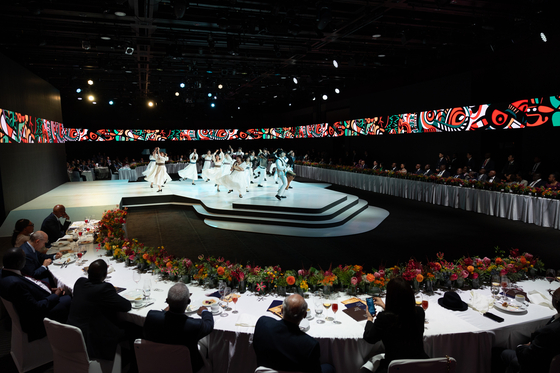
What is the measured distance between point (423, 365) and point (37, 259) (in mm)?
4300

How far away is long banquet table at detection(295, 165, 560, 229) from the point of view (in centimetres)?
800

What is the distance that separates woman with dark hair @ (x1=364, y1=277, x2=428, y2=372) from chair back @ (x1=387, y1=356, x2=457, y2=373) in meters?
0.16

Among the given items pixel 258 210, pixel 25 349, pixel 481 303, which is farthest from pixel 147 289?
pixel 258 210

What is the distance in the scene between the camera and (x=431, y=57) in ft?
39.9

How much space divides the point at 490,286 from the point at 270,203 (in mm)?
6415

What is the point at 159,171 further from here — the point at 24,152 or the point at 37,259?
the point at 37,259

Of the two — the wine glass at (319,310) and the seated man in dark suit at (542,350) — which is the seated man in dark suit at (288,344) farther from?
the seated man in dark suit at (542,350)

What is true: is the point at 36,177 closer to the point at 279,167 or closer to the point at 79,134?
the point at 279,167

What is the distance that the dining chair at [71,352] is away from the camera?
2.51m

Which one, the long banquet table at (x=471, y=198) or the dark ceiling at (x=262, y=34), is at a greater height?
the dark ceiling at (x=262, y=34)

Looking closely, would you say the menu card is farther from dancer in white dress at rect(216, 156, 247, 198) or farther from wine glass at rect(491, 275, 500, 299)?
dancer in white dress at rect(216, 156, 247, 198)

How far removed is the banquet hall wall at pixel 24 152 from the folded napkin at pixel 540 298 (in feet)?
35.2

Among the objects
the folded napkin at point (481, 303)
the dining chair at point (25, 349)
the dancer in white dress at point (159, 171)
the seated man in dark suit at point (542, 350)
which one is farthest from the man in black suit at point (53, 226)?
the dancer in white dress at point (159, 171)

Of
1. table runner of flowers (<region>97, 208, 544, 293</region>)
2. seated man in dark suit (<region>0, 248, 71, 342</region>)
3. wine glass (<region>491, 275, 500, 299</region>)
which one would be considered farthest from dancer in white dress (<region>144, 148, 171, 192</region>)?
wine glass (<region>491, 275, 500, 299</region>)
